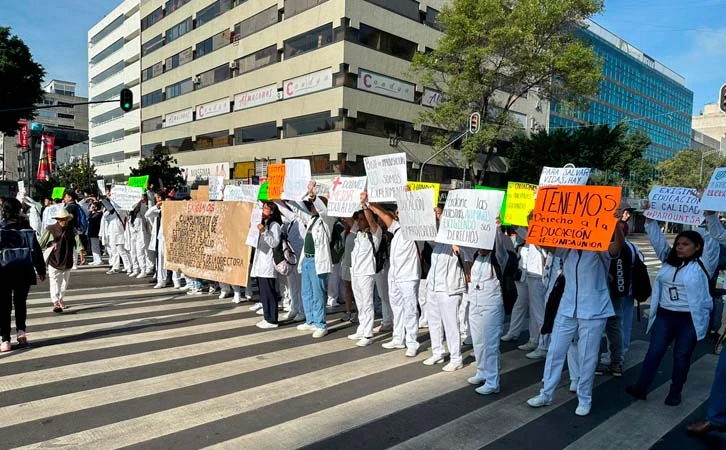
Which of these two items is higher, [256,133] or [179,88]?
[179,88]

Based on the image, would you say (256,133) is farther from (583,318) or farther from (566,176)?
(583,318)

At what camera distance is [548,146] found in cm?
3534

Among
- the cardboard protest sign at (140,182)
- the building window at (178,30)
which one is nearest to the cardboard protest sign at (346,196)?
the cardboard protest sign at (140,182)

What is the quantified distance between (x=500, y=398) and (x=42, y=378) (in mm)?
4618

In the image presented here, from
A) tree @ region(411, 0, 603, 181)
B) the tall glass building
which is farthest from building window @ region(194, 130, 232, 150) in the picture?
the tall glass building

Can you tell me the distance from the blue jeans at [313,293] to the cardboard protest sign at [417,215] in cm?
166

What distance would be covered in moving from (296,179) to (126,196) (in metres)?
5.89

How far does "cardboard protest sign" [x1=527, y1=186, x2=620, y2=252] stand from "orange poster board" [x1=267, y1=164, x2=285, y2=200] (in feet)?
13.5

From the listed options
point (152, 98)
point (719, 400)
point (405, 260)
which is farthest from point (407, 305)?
point (152, 98)

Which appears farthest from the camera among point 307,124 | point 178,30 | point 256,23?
point 178,30

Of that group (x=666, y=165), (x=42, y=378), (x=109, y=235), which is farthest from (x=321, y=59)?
(x=666, y=165)

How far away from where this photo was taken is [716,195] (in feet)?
19.4

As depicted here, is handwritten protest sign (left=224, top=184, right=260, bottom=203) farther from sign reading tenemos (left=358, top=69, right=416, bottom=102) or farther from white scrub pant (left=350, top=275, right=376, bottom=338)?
sign reading tenemos (left=358, top=69, right=416, bottom=102)

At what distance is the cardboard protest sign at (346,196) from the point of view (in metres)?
7.09
